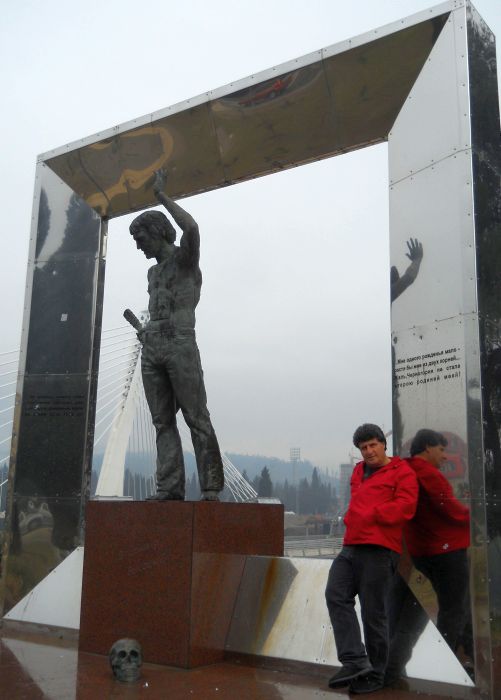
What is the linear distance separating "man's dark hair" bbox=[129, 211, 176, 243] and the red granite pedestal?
75.5 inches

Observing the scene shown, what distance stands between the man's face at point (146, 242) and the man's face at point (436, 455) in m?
2.41

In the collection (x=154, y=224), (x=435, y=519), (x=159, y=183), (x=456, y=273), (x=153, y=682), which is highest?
(x=159, y=183)

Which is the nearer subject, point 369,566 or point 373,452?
point 369,566

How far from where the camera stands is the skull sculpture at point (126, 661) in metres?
4.04

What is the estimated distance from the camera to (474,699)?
150 inches

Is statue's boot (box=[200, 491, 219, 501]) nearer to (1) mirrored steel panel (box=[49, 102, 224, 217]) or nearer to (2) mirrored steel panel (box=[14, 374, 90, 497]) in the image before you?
(2) mirrored steel panel (box=[14, 374, 90, 497])

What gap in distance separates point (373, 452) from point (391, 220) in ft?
5.64

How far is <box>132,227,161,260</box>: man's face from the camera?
5414mm

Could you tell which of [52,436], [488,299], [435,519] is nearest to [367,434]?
[435,519]

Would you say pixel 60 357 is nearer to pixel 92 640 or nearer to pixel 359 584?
pixel 92 640

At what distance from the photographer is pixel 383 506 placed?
383 cm

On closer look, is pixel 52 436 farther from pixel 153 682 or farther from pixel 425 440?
pixel 425 440

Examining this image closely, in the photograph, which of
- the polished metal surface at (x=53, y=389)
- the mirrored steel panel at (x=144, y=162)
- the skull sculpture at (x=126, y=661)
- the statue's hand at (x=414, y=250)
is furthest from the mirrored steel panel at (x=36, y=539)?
the statue's hand at (x=414, y=250)

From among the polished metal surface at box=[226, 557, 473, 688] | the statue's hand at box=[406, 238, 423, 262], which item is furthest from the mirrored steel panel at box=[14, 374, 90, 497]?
the statue's hand at box=[406, 238, 423, 262]
